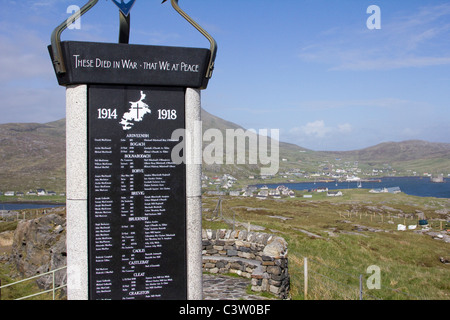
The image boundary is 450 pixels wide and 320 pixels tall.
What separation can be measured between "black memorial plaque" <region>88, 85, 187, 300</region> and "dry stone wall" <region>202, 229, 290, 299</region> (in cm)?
459

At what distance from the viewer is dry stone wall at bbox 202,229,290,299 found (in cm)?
1062

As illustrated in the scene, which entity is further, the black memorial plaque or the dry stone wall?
the dry stone wall

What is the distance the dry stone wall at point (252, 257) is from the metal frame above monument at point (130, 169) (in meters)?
4.35

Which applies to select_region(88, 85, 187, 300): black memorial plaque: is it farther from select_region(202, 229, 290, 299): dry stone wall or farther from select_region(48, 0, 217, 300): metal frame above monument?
select_region(202, 229, 290, 299): dry stone wall

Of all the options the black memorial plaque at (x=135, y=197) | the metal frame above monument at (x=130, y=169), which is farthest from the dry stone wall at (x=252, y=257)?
the black memorial plaque at (x=135, y=197)

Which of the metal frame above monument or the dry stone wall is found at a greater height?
the metal frame above monument

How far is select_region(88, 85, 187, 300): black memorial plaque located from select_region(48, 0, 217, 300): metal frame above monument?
0.02 meters

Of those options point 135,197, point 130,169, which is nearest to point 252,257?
point 135,197

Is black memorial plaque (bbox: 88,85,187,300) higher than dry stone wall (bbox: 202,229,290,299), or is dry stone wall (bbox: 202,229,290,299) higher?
black memorial plaque (bbox: 88,85,187,300)

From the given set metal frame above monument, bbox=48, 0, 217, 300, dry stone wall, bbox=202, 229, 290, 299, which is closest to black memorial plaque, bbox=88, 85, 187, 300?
metal frame above monument, bbox=48, 0, 217, 300

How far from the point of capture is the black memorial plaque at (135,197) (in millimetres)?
6340

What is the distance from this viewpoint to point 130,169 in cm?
645

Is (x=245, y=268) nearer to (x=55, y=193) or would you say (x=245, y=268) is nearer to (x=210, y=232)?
(x=210, y=232)
